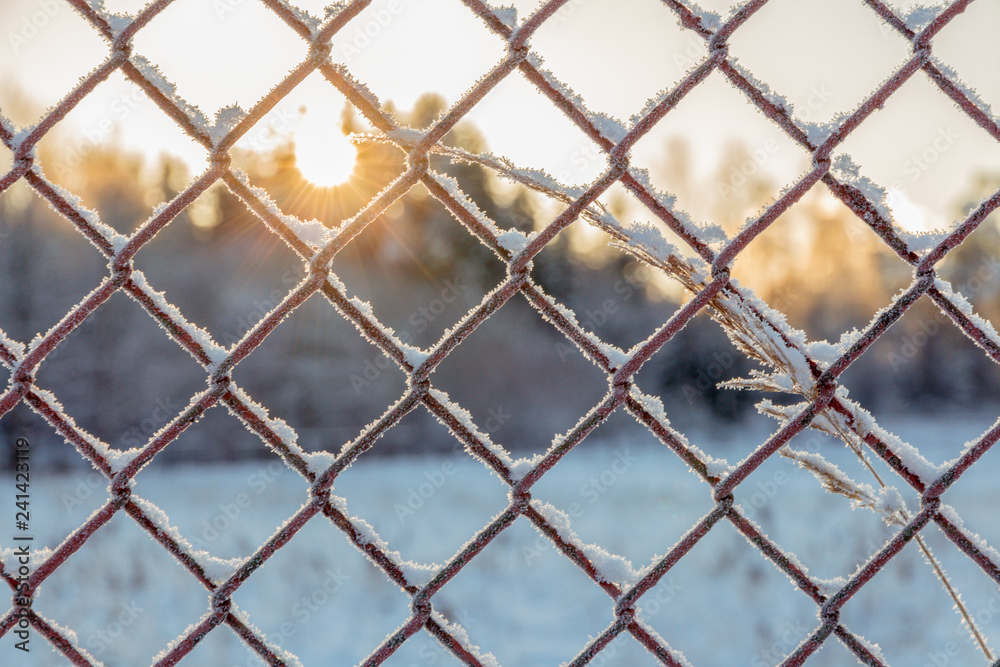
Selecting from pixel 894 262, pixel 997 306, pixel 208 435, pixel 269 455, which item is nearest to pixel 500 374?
pixel 269 455

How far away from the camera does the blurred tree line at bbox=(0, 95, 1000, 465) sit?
39.0 ft

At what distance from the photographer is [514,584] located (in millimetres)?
5180

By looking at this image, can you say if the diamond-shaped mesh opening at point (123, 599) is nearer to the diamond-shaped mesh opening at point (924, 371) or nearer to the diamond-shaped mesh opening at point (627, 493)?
the diamond-shaped mesh opening at point (627, 493)

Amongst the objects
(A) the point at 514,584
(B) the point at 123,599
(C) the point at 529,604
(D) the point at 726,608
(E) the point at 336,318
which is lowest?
(D) the point at 726,608

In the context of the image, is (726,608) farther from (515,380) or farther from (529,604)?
(515,380)

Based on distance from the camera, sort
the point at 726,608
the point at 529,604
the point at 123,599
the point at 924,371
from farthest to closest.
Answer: the point at 924,371 < the point at 123,599 < the point at 529,604 < the point at 726,608

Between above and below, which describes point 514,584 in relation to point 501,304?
below

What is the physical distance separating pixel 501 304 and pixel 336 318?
1173cm

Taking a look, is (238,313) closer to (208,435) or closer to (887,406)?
(208,435)

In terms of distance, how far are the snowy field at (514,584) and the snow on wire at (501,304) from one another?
321mm

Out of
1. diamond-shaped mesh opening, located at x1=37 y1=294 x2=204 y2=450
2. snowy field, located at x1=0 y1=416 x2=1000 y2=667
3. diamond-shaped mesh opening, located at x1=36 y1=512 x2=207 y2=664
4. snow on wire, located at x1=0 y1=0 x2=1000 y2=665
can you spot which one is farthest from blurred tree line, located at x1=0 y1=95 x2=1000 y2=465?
snow on wire, located at x1=0 y1=0 x2=1000 y2=665

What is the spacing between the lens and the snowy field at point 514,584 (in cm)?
413

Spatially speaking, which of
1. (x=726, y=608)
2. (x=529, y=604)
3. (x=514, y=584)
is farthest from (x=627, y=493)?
(x=529, y=604)

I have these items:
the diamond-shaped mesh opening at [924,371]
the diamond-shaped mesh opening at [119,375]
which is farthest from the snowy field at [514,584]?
the diamond-shaped mesh opening at [924,371]
